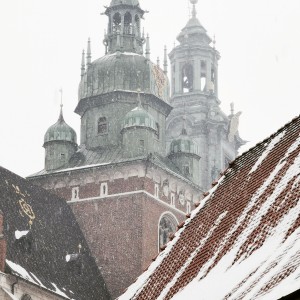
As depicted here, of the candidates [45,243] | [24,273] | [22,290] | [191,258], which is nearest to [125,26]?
[45,243]

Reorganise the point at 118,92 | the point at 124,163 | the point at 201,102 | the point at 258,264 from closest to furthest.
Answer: the point at 258,264, the point at 124,163, the point at 118,92, the point at 201,102

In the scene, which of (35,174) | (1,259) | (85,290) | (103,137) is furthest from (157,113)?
(1,259)

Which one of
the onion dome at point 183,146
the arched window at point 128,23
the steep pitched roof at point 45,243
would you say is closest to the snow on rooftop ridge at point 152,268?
the steep pitched roof at point 45,243

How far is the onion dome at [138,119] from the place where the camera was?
179ft

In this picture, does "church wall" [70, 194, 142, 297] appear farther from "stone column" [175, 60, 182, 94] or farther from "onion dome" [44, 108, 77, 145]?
"stone column" [175, 60, 182, 94]

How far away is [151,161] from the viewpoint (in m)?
53.1

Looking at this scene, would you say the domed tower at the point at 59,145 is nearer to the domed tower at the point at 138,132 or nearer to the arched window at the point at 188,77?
the domed tower at the point at 138,132

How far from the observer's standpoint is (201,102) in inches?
3216

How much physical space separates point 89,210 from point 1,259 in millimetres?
9897

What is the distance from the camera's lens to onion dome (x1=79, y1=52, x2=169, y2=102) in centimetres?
5722

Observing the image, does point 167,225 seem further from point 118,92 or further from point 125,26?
point 125,26

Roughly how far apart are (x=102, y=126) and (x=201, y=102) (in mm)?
25412

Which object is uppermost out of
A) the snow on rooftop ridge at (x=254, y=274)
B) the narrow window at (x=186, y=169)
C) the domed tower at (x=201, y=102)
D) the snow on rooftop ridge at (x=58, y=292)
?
the domed tower at (x=201, y=102)

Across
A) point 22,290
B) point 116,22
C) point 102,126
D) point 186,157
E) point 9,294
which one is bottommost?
point 9,294
